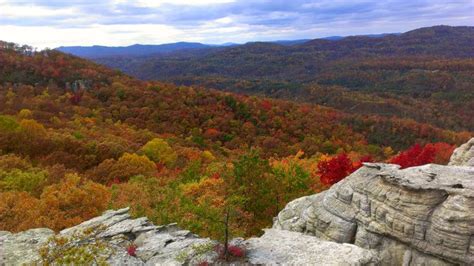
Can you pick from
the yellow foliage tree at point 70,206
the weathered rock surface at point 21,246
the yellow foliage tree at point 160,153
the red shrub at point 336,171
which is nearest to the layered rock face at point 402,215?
the red shrub at point 336,171

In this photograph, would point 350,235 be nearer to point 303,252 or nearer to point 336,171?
point 303,252

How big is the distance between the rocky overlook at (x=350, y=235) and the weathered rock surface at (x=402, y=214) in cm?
3

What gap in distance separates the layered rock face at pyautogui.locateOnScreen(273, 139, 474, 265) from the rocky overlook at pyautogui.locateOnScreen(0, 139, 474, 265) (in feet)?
0.10

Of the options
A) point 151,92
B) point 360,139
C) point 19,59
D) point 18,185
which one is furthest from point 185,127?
point 19,59

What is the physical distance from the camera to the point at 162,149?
50.4 meters

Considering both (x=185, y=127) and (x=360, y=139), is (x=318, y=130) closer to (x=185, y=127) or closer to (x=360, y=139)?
(x=360, y=139)

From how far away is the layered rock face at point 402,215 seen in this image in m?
12.3

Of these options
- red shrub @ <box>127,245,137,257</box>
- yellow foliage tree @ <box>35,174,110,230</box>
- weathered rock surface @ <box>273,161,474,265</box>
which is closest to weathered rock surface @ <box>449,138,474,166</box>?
weathered rock surface @ <box>273,161,474,265</box>

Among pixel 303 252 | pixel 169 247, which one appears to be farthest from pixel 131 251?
pixel 303 252

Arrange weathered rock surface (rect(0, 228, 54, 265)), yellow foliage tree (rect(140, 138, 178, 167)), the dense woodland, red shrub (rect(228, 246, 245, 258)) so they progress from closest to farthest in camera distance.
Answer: red shrub (rect(228, 246, 245, 258)) < weathered rock surface (rect(0, 228, 54, 265)) < the dense woodland < yellow foliage tree (rect(140, 138, 178, 167))

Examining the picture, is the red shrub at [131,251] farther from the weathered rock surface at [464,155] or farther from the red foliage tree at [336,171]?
the weathered rock surface at [464,155]

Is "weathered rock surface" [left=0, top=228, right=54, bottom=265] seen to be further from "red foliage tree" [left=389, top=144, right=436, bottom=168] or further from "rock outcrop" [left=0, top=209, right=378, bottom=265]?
"red foliage tree" [left=389, top=144, right=436, bottom=168]

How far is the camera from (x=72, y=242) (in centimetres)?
1312

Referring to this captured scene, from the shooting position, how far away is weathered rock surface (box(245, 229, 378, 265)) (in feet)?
39.4
